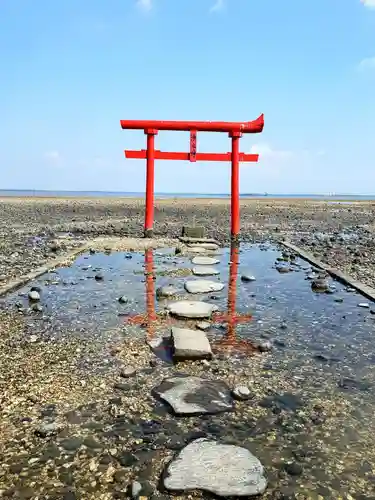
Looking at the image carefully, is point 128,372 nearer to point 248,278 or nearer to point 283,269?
A: point 248,278

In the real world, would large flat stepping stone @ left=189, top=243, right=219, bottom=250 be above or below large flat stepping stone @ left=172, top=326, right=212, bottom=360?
above

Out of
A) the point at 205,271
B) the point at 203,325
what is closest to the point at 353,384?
the point at 203,325

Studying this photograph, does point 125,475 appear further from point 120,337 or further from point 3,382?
point 120,337

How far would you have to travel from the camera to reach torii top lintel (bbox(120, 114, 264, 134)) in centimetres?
1458

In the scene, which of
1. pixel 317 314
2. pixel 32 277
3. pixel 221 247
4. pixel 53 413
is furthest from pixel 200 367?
pixel 221 247

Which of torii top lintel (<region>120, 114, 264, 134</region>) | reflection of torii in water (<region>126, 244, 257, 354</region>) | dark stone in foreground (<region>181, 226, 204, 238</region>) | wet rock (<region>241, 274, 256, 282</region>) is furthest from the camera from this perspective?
dark stone in foreground (<region>181, 226, 204, 238</region>)

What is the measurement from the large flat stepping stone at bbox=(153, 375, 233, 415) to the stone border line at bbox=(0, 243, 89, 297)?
4403 millimetres

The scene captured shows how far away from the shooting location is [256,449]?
2.90m

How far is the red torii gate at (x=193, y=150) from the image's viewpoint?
14.7 meters

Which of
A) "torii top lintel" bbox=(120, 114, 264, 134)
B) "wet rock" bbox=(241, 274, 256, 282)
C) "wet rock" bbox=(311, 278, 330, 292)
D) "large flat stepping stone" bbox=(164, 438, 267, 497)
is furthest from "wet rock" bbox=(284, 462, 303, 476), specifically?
"torii top lintel" bbox=(120, 114, 264, 134)

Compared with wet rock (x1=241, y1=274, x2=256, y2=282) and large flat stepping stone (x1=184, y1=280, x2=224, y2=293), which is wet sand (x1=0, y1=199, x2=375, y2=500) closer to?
large flat stepping stone (x1=184, y1=280, x2=224, y2=293)

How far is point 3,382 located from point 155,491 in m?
2.09

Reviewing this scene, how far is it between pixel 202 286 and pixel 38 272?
11.9 feet

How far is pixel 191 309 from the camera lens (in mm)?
6344
